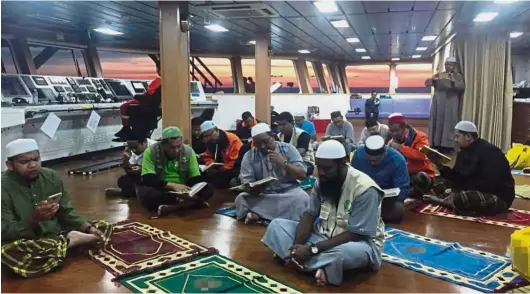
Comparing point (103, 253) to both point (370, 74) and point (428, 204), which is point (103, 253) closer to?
point (428, 204)

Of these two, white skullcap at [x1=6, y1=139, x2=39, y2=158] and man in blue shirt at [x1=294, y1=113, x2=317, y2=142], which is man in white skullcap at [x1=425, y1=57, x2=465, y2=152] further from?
white skullcap at [x1=6, y1=139, x2=39, y2=158]

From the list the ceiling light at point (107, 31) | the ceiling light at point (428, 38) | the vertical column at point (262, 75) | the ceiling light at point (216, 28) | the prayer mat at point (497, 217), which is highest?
the ceiling light at point (428, 38)

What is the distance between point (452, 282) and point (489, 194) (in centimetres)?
190

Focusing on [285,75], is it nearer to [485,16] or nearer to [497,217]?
[485,16]

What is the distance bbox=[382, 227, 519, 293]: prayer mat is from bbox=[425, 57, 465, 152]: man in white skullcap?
5.53m

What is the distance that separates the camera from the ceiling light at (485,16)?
7.38 metres

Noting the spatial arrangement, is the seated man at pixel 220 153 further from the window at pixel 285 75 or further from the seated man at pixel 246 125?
the window at pixel 285 75

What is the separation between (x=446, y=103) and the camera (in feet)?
28.7

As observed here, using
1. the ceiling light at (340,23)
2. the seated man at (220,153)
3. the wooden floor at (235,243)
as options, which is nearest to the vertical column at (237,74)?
the ceiling light at (340,23)

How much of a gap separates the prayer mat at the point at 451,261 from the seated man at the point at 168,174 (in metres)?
2.13

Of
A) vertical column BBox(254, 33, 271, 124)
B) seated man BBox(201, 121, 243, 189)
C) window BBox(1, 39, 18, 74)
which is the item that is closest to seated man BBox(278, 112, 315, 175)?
seated man BBox(201, 121, 243, 189)

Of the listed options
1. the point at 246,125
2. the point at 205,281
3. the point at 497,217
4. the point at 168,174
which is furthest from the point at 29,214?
the point at 246,125

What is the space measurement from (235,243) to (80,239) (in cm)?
119

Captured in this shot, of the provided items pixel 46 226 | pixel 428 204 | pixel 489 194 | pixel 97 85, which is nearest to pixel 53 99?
pixel 97 85
